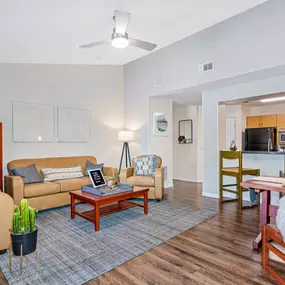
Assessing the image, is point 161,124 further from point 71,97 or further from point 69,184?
point 69,184

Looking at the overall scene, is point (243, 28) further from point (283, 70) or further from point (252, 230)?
point (252, 230)

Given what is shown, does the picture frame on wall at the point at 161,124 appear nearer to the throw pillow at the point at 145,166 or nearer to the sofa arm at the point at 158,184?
the throw pillow at the point at 145,166

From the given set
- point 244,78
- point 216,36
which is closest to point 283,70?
point 244,78

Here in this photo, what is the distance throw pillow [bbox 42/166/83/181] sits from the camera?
416 cm

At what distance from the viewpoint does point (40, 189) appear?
11.9ft

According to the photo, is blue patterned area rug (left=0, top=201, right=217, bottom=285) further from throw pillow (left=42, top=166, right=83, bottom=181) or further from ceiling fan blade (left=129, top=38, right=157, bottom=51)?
ceiling fan blade (left=129, top=38, right=157, bottom=51)

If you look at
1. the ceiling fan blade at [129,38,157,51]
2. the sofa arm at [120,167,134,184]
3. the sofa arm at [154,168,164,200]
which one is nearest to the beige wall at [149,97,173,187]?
the sofa arm at [120,167,134,184]

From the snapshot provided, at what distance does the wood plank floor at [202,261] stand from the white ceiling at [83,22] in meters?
2.74

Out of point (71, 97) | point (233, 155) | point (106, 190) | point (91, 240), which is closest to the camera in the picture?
point (91, 240)

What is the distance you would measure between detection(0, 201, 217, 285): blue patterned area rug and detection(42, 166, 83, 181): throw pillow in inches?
23.6

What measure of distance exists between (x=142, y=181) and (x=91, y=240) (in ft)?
5.97

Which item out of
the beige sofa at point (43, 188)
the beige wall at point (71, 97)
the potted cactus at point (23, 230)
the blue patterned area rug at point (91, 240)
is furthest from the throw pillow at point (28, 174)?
the potted cactus at point (23, 230)

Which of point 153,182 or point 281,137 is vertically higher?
point 281,137

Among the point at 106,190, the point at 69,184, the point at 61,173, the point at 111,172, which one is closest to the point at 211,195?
the point at 111,172
